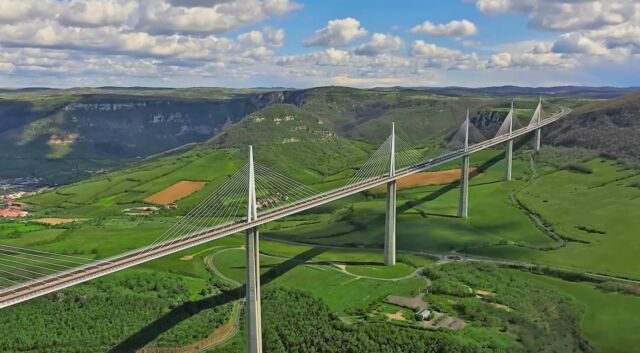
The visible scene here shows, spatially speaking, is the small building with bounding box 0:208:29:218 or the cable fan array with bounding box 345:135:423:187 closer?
the cable fan array with bounding box 345:135:423:187

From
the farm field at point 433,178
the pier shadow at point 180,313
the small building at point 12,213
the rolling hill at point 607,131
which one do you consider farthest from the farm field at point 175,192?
the rolling hill at point 607,131

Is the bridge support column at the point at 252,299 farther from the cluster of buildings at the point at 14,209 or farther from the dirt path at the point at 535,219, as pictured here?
the cluster of buildings at the point at 14,209

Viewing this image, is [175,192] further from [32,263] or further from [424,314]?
[424,314]

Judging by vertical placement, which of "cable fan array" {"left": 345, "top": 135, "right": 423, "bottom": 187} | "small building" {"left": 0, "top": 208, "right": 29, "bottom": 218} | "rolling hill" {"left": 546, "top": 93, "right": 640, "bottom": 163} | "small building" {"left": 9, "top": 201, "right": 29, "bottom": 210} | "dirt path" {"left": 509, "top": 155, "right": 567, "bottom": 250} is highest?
"rolling hill" {"left": 546, "top": 93, "right": 640, "bottom": 163}

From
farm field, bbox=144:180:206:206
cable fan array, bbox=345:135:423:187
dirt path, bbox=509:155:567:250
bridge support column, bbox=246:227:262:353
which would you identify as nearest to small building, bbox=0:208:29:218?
farm field, bbox=144:180:206:206

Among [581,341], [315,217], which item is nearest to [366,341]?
[581,341]

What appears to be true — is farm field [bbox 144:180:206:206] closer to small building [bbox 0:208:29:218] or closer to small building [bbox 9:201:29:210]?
small building [bbox 0:208:29:218]

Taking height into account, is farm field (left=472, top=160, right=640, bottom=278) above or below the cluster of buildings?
above
